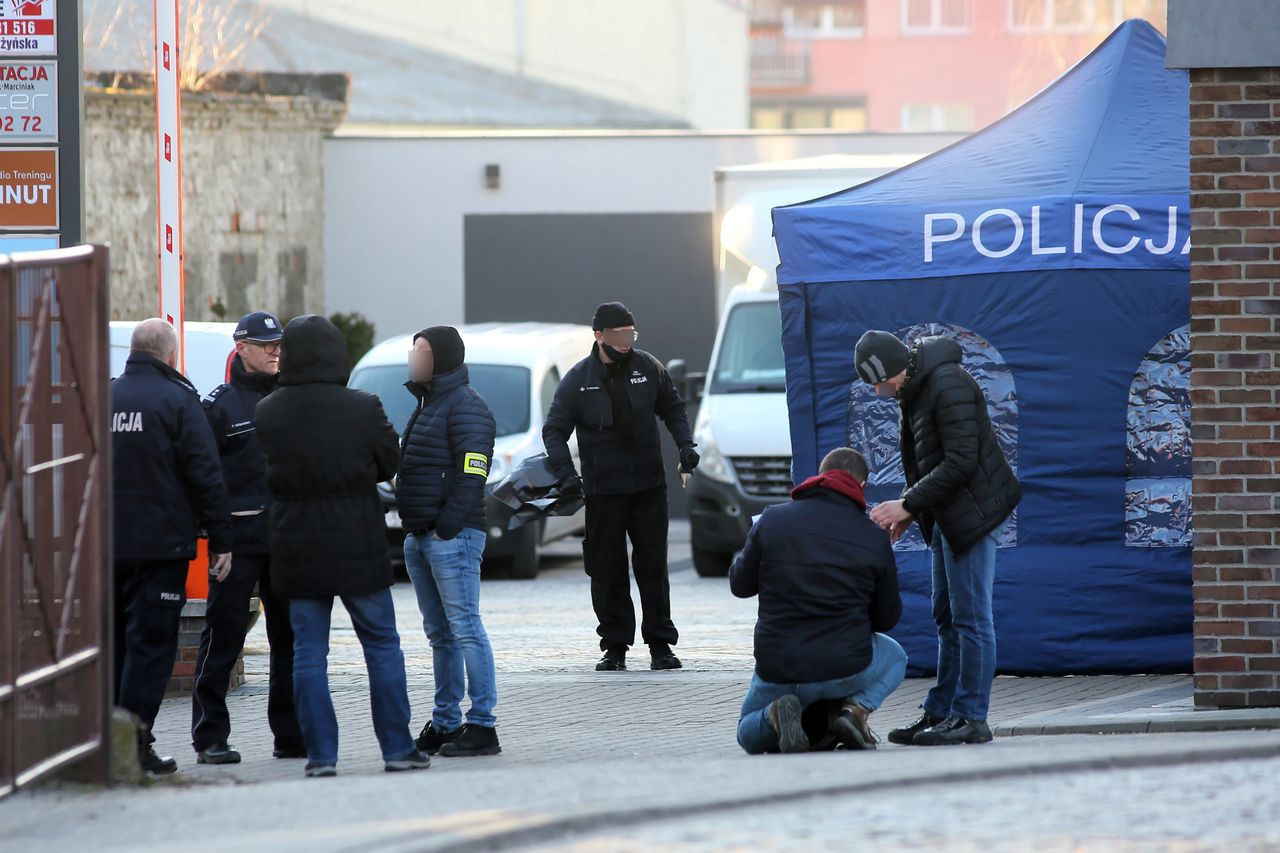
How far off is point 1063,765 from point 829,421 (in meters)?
3.75

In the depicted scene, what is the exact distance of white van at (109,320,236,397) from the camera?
11969 millimetres

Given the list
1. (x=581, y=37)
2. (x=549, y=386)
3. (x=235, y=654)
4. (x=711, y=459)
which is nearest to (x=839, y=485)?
(x=235, y=654)

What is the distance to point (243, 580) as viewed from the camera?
8.32m

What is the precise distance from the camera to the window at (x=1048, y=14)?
5469 cm

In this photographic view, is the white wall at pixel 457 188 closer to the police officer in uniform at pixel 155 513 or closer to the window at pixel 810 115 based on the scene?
the police officer in uniform at pixel 155 513

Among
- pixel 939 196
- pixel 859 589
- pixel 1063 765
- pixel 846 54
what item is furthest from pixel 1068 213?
pixel 846 54

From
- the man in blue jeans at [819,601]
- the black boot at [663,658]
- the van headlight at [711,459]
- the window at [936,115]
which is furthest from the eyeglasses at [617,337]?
the window at [936,115]

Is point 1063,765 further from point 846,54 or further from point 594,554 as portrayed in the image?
point 846,54

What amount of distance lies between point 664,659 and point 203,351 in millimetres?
3356

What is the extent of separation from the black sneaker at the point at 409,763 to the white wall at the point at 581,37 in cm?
2988

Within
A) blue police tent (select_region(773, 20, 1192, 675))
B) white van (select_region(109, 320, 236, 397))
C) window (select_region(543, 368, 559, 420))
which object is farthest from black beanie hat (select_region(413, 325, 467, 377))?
window (select_region(543, 368, 559, 420))

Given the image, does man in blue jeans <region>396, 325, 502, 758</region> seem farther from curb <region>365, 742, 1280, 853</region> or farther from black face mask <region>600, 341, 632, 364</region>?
black face mask <region>600, 341, 632, 364</region>

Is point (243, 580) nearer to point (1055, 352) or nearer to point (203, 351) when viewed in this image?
point (203, 351)

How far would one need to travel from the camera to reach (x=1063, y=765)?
6.98 meters
